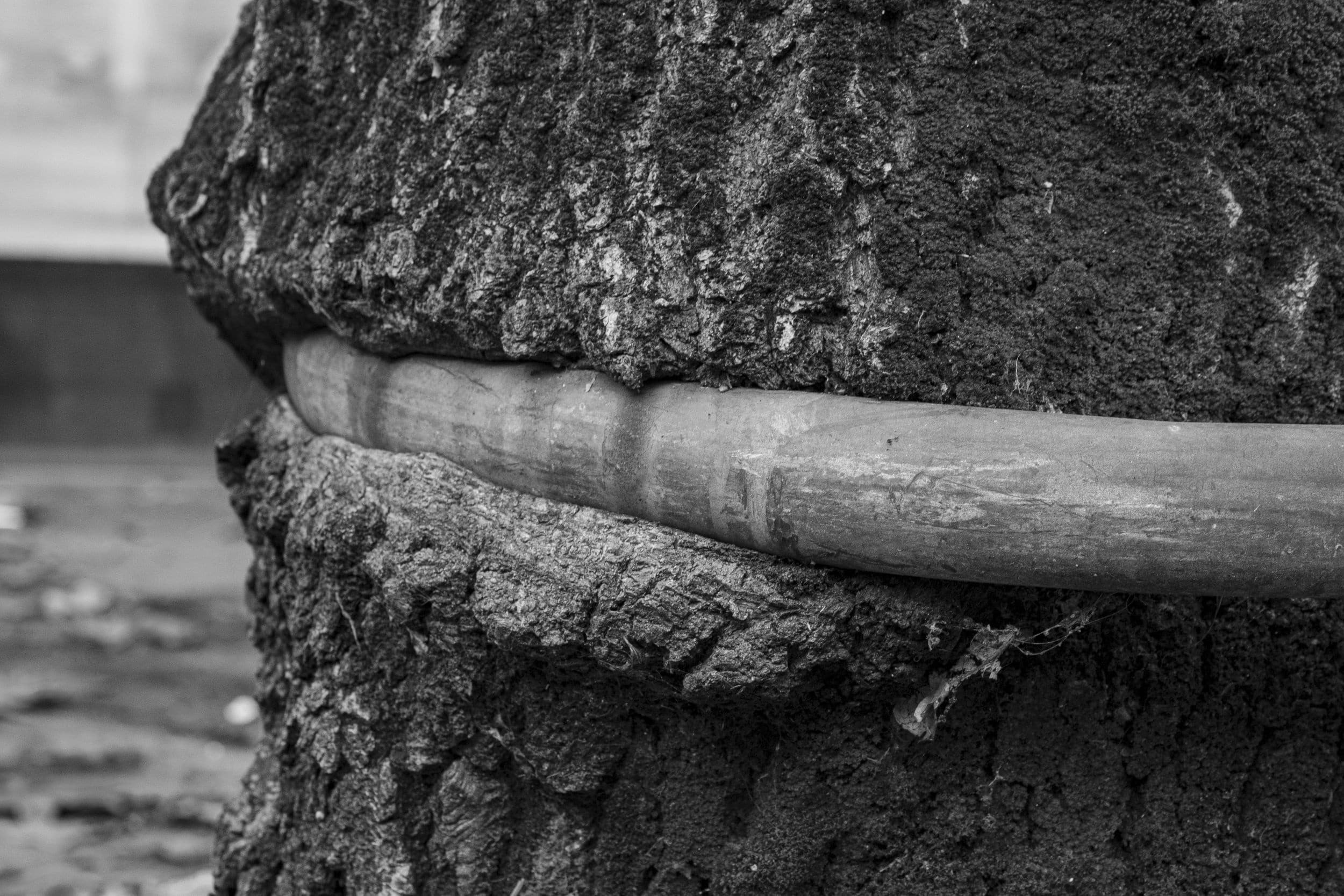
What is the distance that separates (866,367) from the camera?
1.17 meters

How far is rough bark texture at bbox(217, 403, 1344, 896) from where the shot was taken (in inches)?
47.2

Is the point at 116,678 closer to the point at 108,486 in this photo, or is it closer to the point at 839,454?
the point at 108,486

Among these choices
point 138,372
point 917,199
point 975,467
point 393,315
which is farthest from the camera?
point 138,372

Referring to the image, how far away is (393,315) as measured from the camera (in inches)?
56.7

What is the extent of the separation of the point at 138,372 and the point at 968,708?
19.0ft

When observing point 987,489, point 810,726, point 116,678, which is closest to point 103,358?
point 116,678

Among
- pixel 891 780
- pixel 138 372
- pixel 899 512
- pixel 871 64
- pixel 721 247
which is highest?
pixel 871 64

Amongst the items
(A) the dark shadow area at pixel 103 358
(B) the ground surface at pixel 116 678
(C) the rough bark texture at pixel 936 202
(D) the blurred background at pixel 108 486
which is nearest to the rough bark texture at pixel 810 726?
(C) the rough bark texture at pixel 936 202

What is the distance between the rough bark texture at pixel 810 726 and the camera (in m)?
1.20

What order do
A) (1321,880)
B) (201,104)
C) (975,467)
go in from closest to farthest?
(975,467) < (1321,880) < (201,104)

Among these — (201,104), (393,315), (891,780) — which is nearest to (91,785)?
(201,104)

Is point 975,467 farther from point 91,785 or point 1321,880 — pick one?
point 91,785

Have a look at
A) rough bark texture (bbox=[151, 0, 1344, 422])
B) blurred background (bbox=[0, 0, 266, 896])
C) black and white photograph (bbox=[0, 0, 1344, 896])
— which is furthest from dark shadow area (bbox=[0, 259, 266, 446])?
rough bark texture (bbox=[151, 0, 1344, 422])

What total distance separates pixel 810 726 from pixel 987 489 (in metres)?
0.31
